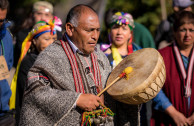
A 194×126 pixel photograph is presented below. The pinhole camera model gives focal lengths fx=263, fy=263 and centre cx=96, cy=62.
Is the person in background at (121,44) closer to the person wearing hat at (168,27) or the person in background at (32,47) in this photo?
the person in background at (32,47)

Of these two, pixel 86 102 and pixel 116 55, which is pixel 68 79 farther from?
pixel 116 55

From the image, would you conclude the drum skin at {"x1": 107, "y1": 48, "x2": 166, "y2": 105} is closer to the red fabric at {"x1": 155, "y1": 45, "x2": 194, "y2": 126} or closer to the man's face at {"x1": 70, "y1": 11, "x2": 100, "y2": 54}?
the man's face at {"x1": 70, "y1": 11, "x2": 100, "y2": 54}

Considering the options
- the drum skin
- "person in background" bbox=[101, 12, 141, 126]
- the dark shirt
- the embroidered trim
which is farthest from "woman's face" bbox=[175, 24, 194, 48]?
the dark shirt

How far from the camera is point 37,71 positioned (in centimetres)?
238

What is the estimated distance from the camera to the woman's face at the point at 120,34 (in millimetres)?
3906

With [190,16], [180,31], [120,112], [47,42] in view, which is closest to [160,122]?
[120,112]

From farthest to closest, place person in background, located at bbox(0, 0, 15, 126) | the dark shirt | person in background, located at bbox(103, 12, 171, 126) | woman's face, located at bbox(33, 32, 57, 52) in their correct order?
person in background, located at bbox(103, 12, 171, 126) → woman's face, located at bbox(33, 32, 57, 52) → the dark shirt → person in background, located at bbox(0, 0, 15, 126)

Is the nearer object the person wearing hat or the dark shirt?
the dark shirt

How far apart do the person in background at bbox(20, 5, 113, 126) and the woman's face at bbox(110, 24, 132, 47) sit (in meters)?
1.27

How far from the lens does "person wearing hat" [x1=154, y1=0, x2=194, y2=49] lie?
17.0 ft

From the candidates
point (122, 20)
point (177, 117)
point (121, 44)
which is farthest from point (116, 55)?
point (177, 117)

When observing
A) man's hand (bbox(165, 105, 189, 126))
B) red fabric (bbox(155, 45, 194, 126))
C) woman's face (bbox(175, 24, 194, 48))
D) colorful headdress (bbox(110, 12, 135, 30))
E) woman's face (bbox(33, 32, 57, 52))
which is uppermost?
colorful headdress (bbox(110, 12, 135, 30))

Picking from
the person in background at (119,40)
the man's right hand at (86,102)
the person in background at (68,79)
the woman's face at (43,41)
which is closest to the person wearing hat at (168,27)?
the person in background at (119,40)

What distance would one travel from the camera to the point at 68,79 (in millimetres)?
2436
